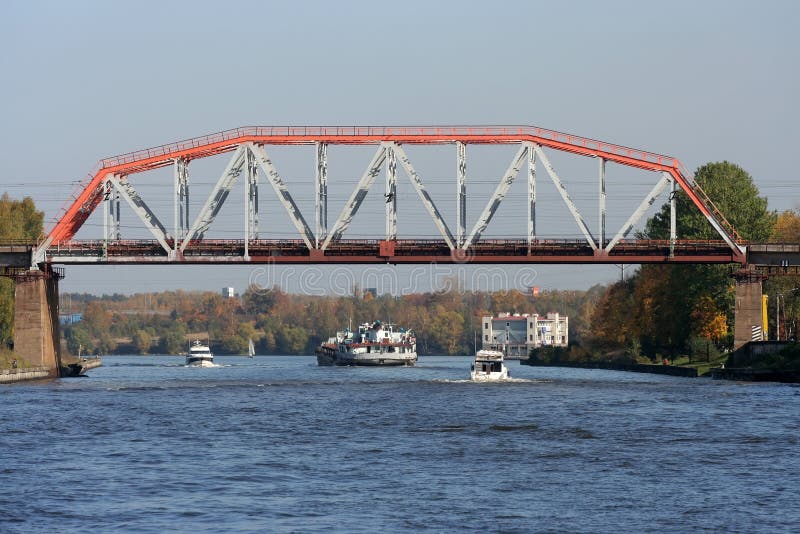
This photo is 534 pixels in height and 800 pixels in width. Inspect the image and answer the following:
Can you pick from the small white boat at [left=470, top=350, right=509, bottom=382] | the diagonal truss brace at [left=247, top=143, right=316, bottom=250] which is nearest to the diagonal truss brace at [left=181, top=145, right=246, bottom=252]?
the diagonal truss brace at [left=247, top=143, right=316, bottom=250]

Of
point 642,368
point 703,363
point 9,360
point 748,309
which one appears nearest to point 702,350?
point 703,363

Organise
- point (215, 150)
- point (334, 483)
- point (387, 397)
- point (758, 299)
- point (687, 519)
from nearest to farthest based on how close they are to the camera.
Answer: point (687, 519) → point (334, 483) → point (387, 397) → point (758, 299) → point (215, 150)

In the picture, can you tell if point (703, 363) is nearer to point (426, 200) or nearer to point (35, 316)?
point (426, 200)

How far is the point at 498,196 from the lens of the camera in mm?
114312

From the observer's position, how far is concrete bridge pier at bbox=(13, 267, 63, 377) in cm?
11062

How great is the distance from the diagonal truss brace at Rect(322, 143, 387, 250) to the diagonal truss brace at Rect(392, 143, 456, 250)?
154cm

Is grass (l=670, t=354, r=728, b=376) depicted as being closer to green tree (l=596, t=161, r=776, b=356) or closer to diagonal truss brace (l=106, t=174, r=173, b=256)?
green tree (l=596, t=161, r=776, b=356)

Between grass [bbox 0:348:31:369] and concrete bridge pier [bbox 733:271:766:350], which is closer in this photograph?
grass [bbox 0:348:31:369]

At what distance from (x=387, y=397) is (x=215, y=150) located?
35.8 m

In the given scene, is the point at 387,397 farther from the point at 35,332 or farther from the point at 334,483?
the point at 334,483

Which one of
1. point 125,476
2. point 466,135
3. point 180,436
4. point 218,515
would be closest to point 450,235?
point 466,135

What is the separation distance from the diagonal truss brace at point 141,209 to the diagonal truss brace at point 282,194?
1042 centimetres

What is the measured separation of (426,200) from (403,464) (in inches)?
2513

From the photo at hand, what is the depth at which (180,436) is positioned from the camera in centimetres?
6216
